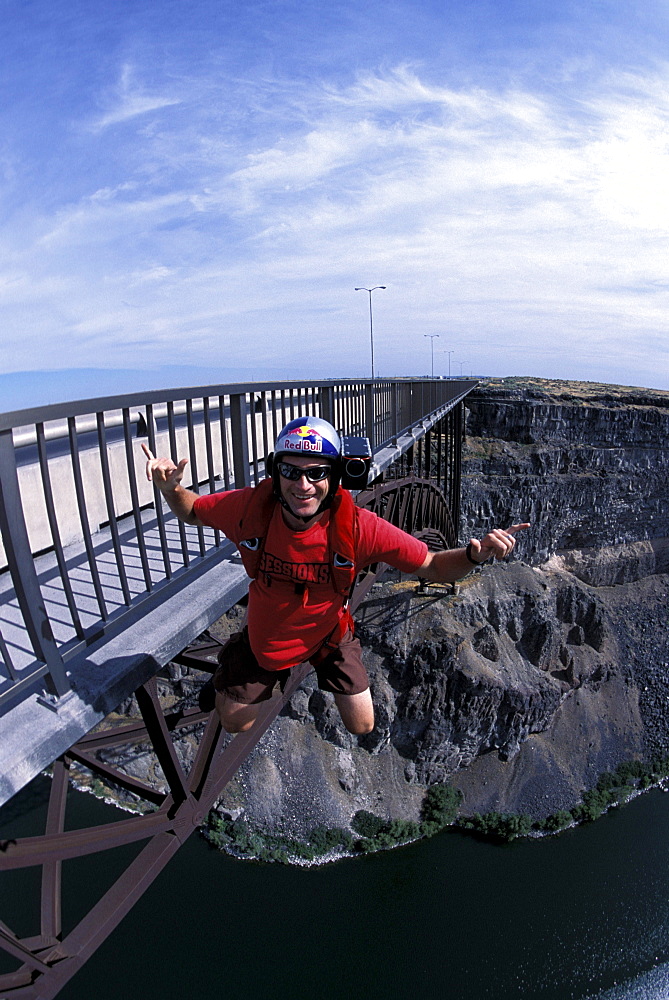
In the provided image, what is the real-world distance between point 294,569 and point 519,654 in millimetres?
32944

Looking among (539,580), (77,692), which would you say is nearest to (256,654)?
(77,692)

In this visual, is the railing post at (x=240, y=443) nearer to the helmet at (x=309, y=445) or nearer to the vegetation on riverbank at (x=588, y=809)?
the helmet at (x=309, y=445)

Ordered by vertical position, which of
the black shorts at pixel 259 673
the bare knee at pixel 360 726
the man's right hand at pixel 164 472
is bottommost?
the bare knee at pixel 360 726

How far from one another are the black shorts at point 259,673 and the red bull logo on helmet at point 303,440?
1226mm

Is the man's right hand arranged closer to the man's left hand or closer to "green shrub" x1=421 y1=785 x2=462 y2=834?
the man's left hand

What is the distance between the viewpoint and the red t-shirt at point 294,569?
2875mm

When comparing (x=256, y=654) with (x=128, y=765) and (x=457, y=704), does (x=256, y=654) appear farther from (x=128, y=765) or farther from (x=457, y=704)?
(x=457, y=704)

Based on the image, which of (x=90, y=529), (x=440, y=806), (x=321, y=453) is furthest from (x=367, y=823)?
(x=321, y=453)

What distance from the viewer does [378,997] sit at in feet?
61.5

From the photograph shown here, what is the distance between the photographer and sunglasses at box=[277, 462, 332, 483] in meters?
2.72

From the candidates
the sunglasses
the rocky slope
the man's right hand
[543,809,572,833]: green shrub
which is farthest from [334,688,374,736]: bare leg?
[543,809,572,833]: green shrub

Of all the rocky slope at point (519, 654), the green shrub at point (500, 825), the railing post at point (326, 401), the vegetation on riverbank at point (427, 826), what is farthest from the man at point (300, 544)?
the green shrub at point (500, 825)

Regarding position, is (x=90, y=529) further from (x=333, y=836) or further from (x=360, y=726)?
(x=333, y=836)

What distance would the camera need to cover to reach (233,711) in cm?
334
